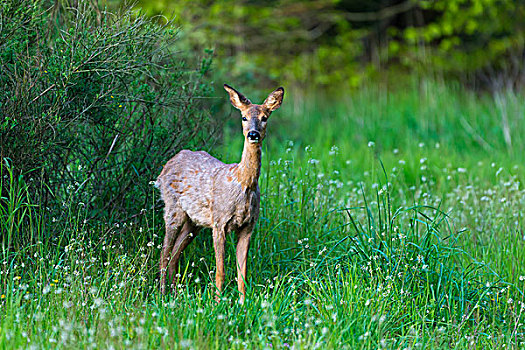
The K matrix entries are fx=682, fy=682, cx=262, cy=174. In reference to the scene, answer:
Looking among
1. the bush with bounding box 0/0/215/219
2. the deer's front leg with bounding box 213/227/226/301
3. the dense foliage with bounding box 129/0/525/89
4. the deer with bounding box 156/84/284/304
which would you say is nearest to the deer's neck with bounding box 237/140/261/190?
the deer with bounding box 156/84/284/304

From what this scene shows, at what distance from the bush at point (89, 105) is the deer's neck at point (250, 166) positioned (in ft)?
3.95

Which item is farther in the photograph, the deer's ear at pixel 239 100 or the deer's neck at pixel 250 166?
the deer's ear at pixel 239 100

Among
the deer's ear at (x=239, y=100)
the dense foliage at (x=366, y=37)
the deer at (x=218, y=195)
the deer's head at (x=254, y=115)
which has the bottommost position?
the deer at (x=218, y=195)

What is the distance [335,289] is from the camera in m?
5.14

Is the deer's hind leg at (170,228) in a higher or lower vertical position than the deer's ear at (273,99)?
lower

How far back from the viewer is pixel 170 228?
18.4ft

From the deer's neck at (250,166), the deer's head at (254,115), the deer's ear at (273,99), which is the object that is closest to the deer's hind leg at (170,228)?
the deer's neck at (250,166)

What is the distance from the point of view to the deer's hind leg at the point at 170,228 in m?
5.58

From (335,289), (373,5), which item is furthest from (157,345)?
(373,5)

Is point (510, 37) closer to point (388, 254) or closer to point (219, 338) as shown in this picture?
point (388, 254)

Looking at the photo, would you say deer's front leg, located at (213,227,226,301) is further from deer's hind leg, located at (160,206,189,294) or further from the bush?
the bush

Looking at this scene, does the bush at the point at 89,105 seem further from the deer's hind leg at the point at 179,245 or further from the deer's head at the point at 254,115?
the deer's head at the point at 254,115

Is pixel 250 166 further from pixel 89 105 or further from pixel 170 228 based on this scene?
pixel 89 105

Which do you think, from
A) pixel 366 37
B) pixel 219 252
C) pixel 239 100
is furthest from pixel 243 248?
pixel 366 37
